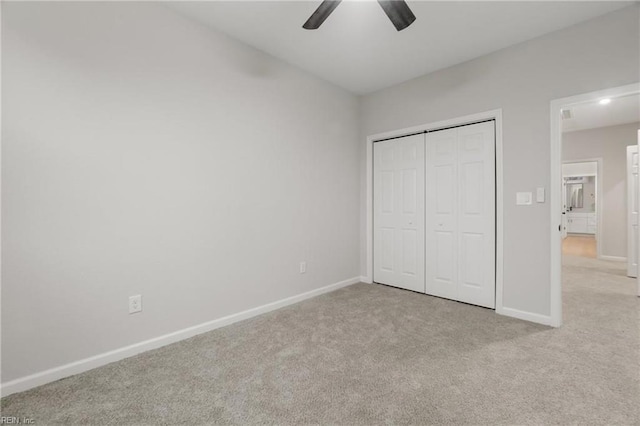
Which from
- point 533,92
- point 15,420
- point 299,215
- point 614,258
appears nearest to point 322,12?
point 299,215

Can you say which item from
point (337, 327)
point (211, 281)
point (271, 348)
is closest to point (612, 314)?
point (337, 327)

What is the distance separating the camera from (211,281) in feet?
8.15

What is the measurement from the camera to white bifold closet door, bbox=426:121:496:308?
2.94m

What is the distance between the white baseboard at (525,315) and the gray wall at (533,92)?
0.12 ft

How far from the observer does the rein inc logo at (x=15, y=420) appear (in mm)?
1404

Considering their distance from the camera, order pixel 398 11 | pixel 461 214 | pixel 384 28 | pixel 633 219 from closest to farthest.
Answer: pixel 398 11 → pixel 384 28 → pixel 461 214 → pixel 633 219

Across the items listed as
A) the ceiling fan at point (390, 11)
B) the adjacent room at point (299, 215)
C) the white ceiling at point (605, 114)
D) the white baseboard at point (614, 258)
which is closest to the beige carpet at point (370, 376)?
the adjacent room at point (299, 215)

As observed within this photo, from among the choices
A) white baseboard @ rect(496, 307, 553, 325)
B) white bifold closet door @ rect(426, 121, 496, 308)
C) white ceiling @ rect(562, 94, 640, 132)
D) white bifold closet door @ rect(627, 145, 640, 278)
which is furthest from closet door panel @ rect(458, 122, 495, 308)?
white bifold closet door @ rect(627, 145, 640, 278)

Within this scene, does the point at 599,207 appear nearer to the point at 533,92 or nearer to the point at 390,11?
the point at 533,92

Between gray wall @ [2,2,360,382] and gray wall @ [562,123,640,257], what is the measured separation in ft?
20.5

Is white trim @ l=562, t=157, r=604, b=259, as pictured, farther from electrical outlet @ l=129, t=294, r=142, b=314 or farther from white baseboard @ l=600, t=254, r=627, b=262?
electrical outlet @ l=129, t=294, r=142, b=314

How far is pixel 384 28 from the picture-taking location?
2455mm

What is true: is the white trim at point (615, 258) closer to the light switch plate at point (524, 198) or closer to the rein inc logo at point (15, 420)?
the light switch plate at point (524, 198)

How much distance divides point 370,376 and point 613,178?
6.72 metres
